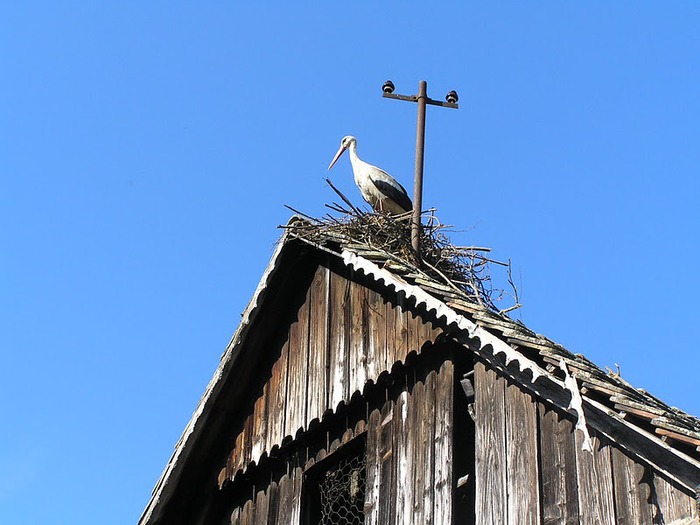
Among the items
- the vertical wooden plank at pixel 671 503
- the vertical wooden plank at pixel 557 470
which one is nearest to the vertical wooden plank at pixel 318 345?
the vertical wooden plank at pixel 557 470

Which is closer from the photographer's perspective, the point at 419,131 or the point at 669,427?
the point at 669,427

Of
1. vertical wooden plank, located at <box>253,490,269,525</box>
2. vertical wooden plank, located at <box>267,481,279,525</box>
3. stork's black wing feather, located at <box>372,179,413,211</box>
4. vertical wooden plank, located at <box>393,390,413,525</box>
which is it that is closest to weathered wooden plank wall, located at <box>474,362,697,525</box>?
vertical wooden plank, located at <box>393,390,413,525</box>

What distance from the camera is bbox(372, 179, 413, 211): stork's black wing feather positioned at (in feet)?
50.1

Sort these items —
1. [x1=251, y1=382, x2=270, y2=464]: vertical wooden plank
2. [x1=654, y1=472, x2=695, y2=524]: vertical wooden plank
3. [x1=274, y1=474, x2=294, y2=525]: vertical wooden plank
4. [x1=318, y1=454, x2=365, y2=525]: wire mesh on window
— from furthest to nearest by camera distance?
1. [x1=251, y1=382, x2=270, y2=464]: vertical wooden plank
2. [x1=274, y1=474, x2=294, y2=525]: vertical wooden plank
3. [x1=318, y1=454, x2=365, y2=525]: wire mesh on window
4. [x1=654, y1=472, x2=695, y2=524]: vertical wooden plank

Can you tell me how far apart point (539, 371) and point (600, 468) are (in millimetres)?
731

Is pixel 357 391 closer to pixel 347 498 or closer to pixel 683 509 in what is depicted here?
pixel 347 498

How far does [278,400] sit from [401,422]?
1.50m

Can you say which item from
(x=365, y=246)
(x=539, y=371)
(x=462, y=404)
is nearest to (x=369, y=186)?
(x=365, y=246)

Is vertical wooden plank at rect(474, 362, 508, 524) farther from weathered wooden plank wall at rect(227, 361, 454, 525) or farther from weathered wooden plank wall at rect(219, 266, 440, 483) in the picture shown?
weathered wooden plank wall at rect(219, 266, 440, 483)

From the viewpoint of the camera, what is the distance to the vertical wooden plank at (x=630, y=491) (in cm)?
776

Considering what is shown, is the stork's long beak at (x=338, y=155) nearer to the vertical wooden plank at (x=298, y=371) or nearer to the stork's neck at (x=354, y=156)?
the stork's neck at (x=354, y=156)

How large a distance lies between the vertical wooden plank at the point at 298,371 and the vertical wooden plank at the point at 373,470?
710mm

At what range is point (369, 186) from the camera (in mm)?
16031

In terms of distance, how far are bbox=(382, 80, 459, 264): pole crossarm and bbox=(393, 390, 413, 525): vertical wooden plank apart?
178cm
